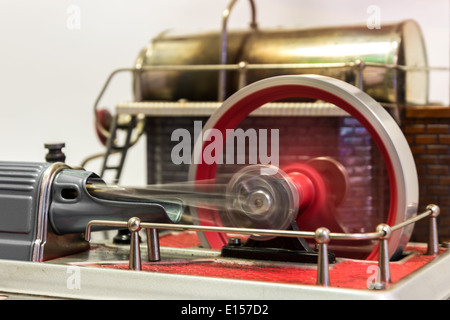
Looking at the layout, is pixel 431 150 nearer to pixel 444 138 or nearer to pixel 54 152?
pixel 444 138

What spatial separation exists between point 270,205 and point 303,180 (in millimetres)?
238

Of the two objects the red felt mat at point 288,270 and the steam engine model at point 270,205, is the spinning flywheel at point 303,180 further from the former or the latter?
the red felt mat at point 288,270

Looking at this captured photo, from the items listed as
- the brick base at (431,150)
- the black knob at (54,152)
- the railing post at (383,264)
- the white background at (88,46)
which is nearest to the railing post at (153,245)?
the black knob at (54,152)

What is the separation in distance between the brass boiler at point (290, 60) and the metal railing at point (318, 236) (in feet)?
3.12

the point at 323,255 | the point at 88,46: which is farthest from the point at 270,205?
the point at 88,46

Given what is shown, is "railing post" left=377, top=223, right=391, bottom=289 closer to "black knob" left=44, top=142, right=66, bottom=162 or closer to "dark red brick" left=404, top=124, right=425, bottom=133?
"black knob" left=44, top=142, right=66, bottom=162

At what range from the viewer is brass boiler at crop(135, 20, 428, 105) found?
3.27m

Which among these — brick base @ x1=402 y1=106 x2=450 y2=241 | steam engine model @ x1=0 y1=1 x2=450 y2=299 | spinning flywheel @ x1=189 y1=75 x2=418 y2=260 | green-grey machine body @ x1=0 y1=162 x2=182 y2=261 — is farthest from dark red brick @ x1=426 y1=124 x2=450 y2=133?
green-grey machine body @ x1=0 y1=162 x2=182 y2=261

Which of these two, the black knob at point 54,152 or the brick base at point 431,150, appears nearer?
the black knob at point 54,152

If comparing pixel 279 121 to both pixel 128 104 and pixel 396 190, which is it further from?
pixel 396 190

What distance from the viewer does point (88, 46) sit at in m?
3.96

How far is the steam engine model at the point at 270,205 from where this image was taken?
7.01ft

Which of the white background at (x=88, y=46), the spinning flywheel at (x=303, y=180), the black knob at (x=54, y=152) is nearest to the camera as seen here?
Answer: the spinning flywheel at (x=303, y=180)
